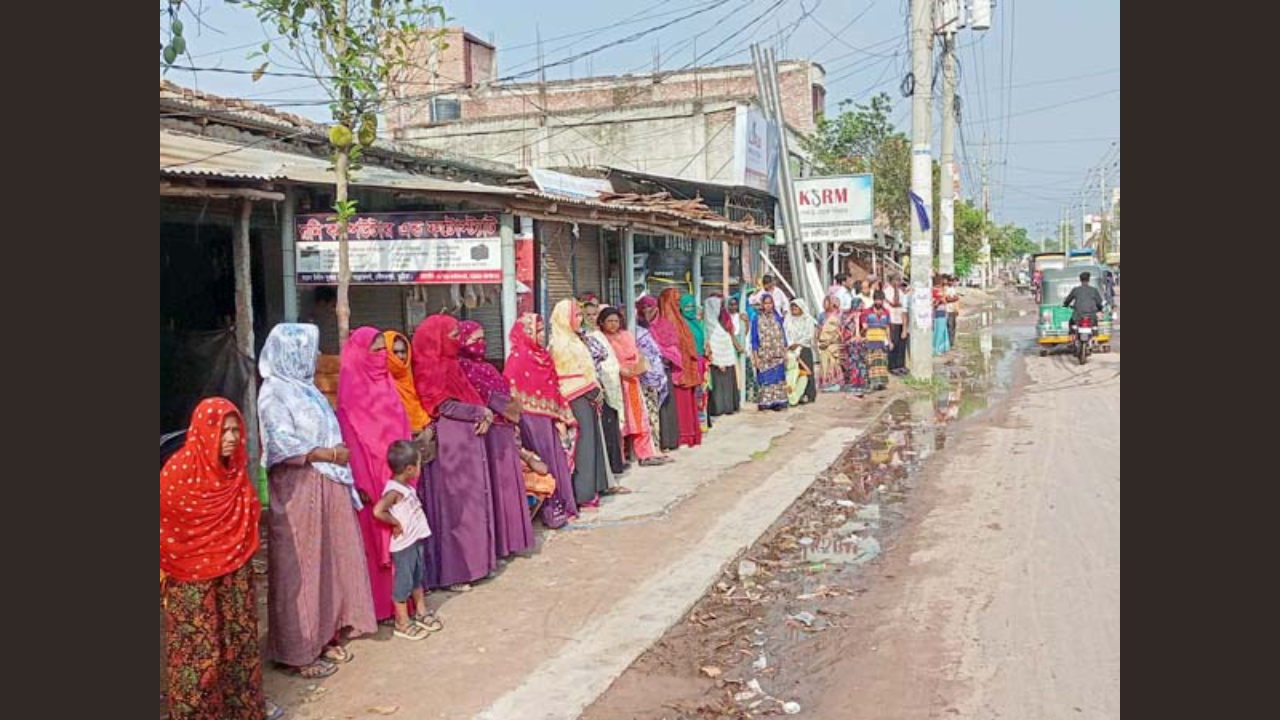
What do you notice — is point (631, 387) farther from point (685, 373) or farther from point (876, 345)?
point (876, 345)

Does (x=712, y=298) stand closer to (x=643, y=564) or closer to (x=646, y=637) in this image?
(x=643, y=564)

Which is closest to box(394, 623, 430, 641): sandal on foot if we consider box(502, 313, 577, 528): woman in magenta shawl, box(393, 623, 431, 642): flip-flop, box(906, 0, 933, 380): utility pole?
box(393, 623, 431, 642): flip-flop

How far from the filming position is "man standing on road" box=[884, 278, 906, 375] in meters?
18.2

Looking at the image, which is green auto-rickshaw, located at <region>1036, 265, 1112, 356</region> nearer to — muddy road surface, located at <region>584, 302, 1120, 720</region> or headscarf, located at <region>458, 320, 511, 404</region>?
muddy road surface, located at <region>584, 302, 1120, 720</region>

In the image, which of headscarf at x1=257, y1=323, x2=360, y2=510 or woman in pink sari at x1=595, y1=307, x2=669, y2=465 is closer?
headscarf at x1=257, y1=323, x2=360, y2=510

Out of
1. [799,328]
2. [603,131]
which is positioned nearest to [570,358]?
[799,328]

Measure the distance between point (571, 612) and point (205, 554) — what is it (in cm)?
240

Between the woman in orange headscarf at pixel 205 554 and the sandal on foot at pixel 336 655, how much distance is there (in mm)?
892

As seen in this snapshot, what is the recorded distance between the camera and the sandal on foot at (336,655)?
498cm

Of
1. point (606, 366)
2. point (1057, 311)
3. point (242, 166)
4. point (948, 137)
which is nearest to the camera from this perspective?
point (242, 166)

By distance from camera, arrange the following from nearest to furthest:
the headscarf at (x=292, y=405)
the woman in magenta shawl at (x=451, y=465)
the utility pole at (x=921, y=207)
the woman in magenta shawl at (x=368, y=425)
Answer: the headscarf at (x=292, y=405) → the woman in magenta shawl at (x=368, y=425) → the woman in magenta shawl at (x=451, y=465) → the utility pole at (x=921, y=207)

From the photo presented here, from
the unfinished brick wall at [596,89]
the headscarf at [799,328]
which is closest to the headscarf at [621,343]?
the headscarf at [799,328]

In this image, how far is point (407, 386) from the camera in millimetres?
5789

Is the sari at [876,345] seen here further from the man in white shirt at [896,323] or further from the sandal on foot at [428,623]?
the sandal on foot at [428,623]
